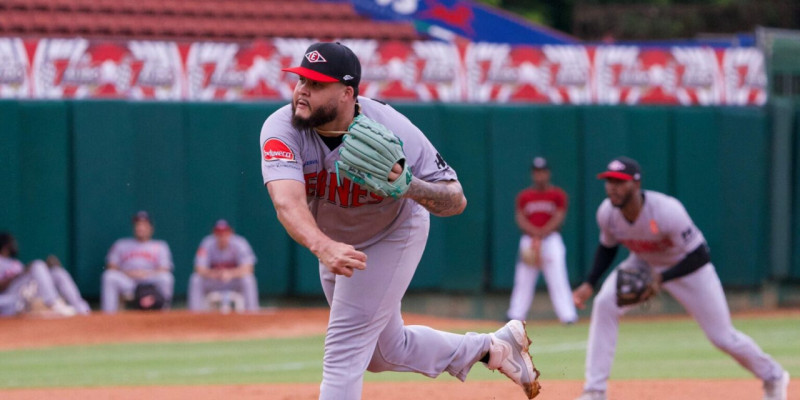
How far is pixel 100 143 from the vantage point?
14.1 m

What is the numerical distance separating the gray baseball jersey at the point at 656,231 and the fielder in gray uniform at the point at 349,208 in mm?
A: 2542

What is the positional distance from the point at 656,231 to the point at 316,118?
11.3ft

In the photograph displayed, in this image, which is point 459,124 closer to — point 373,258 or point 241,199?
point 241,199

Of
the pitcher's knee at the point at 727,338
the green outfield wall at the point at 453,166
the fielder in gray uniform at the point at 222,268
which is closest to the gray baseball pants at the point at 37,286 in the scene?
the green outfield wall at the point at 453,166

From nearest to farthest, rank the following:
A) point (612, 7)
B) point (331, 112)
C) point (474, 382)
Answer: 1. point (331, 112)
2. point (474, 382)
3. point (612, 7)

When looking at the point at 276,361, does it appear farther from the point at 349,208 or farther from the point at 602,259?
the point at 349,208

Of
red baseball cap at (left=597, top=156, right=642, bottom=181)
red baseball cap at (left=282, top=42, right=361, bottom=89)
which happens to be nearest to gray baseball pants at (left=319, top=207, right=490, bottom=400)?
red baseball cap at (left=282, top=42, right=361, bottom=89)

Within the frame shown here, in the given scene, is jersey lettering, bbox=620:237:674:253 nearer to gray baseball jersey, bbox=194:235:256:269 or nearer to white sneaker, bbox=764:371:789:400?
white sneaker, bbox=764:371:789:400

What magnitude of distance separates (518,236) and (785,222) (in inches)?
156

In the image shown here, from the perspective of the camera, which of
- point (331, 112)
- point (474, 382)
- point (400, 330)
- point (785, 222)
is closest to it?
point (331, 112)

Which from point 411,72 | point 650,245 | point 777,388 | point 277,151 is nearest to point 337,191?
point 277,151

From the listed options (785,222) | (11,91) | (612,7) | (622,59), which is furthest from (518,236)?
(612,7)

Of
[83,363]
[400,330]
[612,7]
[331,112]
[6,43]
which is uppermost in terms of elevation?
[612,7]

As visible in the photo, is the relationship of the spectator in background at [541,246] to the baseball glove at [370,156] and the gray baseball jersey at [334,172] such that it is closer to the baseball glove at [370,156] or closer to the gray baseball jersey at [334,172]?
the gray baseball jersey at [334,172]
